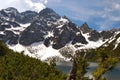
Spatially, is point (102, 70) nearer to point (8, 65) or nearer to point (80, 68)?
point (80, 68)

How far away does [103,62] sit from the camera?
63.2 m

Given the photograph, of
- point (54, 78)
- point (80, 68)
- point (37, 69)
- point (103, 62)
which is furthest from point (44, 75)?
point (103, 62)

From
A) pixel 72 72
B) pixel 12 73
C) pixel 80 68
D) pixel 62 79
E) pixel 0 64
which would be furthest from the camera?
pixel 0 64

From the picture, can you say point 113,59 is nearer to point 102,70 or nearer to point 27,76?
point 102,70

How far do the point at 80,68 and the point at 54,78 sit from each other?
123 feet

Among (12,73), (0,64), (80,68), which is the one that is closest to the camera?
(80,68)

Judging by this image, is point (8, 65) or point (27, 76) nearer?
point (27, 76)

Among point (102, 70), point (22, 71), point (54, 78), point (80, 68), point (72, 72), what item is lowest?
point (72, 72)

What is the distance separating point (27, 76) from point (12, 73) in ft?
29.9

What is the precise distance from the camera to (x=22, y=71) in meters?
189

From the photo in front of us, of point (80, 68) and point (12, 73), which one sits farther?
point (12, 73)

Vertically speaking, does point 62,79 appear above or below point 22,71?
below

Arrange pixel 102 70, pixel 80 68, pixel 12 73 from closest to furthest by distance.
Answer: pixel 102 70 < pixel 80 68 < pixel 12 73

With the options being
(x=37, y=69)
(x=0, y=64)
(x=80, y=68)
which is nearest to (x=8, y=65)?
(x=0, y=64)
